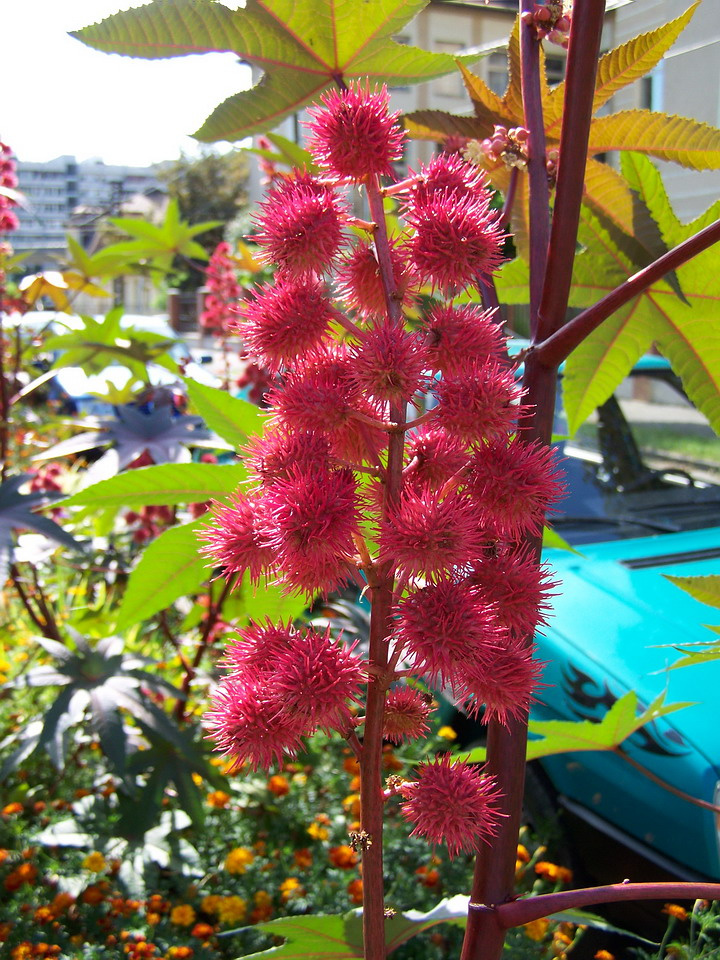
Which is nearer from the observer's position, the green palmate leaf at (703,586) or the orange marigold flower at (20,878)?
the green palmate leaf at (703,586)

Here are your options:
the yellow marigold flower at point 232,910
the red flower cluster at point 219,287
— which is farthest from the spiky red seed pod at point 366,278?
the red flower cluster at point 219,287

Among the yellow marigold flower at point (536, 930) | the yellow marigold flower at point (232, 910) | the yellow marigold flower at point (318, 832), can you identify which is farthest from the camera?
the yellow marigold flower at point (318, 832)

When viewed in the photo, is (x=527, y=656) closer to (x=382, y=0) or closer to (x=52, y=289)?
(x=382, y=0)

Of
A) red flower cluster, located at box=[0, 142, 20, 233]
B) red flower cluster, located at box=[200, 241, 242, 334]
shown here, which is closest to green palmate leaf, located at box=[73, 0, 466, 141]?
red flower cluster, located at box=[200, 241, 242, 334]

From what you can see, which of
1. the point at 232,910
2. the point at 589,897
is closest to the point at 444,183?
the point at 589,897

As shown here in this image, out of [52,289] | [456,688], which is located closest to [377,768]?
[456,688]

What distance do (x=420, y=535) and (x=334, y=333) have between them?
164mm

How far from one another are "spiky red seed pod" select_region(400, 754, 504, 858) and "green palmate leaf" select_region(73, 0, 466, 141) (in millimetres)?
652

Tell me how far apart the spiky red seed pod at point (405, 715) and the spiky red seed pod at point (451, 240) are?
30 cm

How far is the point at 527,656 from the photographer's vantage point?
1.69 feet

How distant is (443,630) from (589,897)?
26cm

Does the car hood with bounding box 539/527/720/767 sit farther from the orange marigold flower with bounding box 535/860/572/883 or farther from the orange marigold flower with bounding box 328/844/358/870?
the orange marigold flower with bounding box 328/844/358/870

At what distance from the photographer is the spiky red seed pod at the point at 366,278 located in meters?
0.55

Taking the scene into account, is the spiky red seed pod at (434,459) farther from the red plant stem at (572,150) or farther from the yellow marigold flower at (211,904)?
the yellow marigold flower at (211,904)
